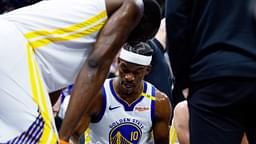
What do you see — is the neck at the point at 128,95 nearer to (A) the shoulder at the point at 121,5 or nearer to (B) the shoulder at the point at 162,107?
(B) the shoulder at the point at 162,107

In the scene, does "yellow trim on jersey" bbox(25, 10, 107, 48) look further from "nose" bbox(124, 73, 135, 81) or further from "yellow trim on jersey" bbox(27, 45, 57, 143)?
"nose" bbox(124, 73, 135, 81)

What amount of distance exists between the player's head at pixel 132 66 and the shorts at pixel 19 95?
1.76m

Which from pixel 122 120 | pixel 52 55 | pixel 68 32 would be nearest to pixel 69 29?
pixel 68 32

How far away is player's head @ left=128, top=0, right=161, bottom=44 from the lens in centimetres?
283

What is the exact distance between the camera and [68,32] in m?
2.64

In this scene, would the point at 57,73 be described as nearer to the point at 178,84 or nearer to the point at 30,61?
the point at 30,61

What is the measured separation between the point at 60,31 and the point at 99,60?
199 mm

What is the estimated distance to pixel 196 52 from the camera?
96.6 inches

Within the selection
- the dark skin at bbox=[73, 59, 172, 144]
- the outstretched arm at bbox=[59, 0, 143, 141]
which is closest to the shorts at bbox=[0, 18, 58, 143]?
the outstretched arm at bbox=[59, 0, 143, 141]

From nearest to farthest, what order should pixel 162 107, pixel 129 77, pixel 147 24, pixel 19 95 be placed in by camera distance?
pixel 19 95 < pixel 147 24 < pixel 129 77 < pixel 162 107

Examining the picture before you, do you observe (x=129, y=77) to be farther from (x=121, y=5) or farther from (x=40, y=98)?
(x=40, y=98)

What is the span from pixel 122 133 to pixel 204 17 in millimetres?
2001

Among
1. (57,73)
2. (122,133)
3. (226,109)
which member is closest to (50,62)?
(57,73)

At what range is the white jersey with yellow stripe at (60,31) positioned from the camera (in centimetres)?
260
